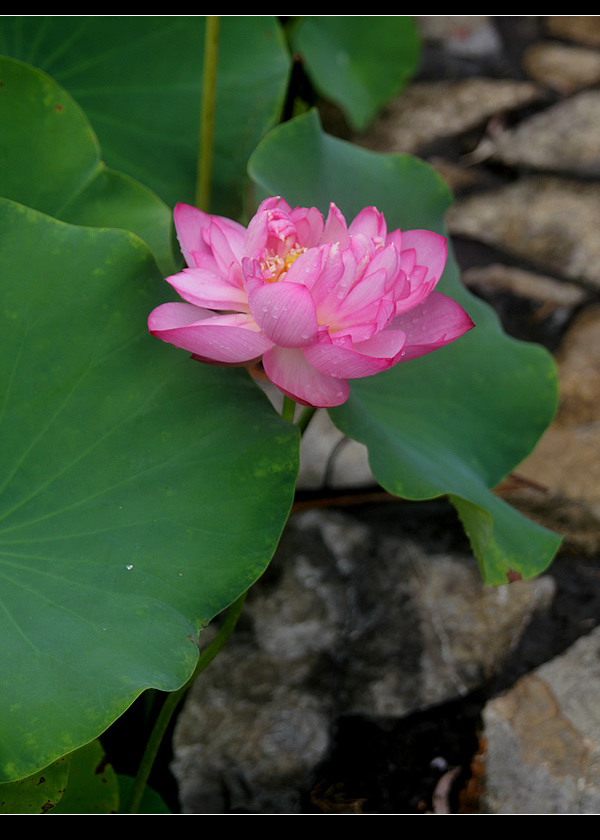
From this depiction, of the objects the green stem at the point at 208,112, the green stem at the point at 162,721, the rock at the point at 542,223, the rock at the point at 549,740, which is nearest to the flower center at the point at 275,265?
the green stem at the point at 162,721

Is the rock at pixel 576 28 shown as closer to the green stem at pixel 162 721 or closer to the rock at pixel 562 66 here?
the rock at pixel 562 66

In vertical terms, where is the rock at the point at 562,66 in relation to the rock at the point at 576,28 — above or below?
below

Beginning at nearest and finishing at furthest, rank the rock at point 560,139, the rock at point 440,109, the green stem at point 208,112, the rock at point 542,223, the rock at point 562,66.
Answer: the green stem at point 208,112, the rock at point 542,223, the rock at point 560,139, the rock at point 440,109, the rock at point 562,66

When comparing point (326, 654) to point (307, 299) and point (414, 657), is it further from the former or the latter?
point (307, 299)

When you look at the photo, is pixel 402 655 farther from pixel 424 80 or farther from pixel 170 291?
pixel 424 80

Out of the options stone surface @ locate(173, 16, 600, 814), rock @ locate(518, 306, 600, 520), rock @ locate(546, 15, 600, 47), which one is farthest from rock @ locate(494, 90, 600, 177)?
rock @ locate(518, 306, 600, 520)

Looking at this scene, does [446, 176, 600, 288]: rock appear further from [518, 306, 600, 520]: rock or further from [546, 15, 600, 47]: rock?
[546, 15, 600, 47]: rock

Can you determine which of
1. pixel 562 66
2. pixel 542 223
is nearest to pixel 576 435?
pixel 542 223
